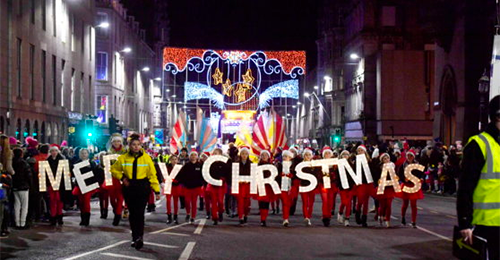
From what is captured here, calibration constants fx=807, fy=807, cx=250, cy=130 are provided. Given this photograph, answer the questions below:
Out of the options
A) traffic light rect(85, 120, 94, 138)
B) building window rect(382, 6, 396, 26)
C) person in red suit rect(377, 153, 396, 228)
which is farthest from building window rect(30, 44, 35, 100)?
building window rect(382, 6, 396, 26)

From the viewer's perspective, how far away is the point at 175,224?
1828 centimetres

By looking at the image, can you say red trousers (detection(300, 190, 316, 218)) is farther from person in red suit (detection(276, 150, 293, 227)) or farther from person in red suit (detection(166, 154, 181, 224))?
person in red suit (detection(166, 154, 181, 224))

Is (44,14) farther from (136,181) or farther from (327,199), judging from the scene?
(136,181)

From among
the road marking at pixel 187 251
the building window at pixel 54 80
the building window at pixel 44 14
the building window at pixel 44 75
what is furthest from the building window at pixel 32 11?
the road marking at pixel 187 251

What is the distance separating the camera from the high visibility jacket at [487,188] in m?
6.32

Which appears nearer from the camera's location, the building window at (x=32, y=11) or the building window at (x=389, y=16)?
the building window at (x=32, y=11)

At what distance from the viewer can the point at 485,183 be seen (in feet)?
20.9

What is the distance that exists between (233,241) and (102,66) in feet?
167

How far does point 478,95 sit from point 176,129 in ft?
60.8

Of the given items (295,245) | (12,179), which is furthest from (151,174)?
(12,179)

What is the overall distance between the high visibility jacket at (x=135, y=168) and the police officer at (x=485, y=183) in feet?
26.0

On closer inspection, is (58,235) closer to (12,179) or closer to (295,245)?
(12,179)

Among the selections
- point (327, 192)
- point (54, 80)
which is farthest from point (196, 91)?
point (327, 192)

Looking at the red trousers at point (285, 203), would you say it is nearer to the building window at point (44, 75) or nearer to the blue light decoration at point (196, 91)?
the building window at point (44, 75)
